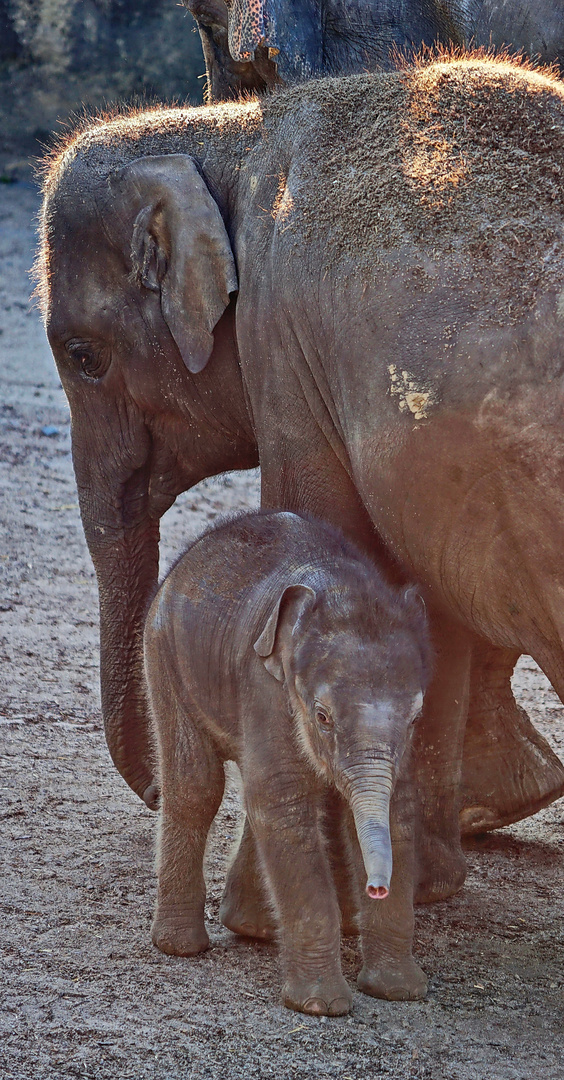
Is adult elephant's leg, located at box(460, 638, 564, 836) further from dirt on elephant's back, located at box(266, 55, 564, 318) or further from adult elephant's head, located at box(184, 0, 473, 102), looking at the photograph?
adult elephant's head, located at box(184, 0, 473, 102)

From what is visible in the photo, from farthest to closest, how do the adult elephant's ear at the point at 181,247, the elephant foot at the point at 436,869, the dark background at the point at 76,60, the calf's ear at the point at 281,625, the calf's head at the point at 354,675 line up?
the dark background at the point at 76,60 → the elephant foot at the point at 436,869 → the adult elephant's ear at the point at 181,247 → the calf's ear at the point at 281,625 → the calf's head at the point at 354,675

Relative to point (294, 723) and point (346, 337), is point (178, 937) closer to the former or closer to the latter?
point (294, 723)

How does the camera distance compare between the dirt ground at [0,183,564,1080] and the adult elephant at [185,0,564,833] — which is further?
the adult elephant at [185,0,564,833]

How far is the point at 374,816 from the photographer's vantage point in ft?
8.33

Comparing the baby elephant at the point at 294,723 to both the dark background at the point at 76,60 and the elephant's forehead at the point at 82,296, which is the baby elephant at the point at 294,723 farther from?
the dark background at the point at 76,60

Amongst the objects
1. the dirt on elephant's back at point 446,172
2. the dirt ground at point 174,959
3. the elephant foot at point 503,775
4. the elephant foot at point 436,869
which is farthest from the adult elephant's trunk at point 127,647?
the dirt on elephant's back at point 446,172

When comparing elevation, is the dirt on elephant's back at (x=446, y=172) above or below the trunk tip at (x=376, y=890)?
above

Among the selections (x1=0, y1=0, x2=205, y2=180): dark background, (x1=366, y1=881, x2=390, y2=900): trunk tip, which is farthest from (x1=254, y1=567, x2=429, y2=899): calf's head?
(x1=0, y1=0, x2=205, y2=180): dark background

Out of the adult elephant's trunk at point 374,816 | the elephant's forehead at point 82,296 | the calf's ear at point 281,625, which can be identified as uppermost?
the elephant's forehead at point 82,296

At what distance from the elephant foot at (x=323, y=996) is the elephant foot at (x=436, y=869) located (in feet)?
2.51

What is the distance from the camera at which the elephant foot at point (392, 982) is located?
2.88m

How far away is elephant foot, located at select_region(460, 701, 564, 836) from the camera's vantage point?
3.99m

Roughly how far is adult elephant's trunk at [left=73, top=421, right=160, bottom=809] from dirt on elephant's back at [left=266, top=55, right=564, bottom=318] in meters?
1.22

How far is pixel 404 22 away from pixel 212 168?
1033 mm
